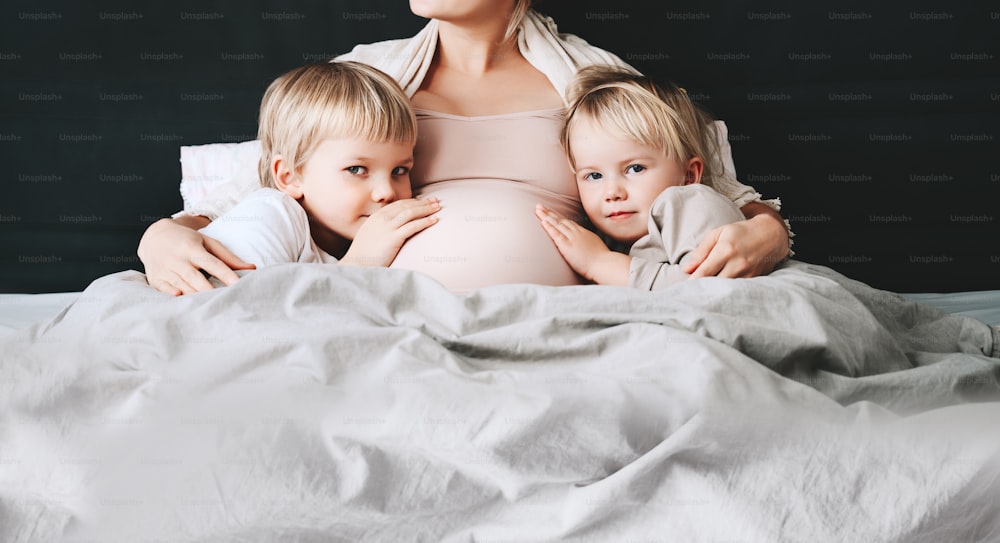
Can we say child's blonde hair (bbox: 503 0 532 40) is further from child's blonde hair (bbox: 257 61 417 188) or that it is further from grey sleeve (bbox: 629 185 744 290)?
grey sleeve (bbox: 629 185 744 290)

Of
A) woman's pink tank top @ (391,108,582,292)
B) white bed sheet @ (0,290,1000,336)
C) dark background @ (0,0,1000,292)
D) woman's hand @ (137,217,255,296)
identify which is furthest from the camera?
dark background @ (0,0,1000,292)

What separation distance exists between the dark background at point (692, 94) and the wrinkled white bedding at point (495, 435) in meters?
1.09

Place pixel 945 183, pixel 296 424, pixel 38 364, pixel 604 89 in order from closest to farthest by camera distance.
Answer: pixel 296 424 → pixel 38 364 → pixel 604 89 → pixel 945 183

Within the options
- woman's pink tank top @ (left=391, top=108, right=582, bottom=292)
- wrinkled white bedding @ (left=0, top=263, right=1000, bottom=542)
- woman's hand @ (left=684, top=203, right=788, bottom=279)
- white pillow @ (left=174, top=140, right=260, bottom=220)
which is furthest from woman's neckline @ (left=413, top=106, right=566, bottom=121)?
wrinkled white bedding @ (left=0, top=263, right=1000, bottom=542)

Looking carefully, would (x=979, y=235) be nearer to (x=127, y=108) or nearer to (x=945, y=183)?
(x=945, y=183)

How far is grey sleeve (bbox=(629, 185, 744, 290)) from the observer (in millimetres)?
1326

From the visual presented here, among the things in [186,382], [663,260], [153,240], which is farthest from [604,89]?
[186,382]

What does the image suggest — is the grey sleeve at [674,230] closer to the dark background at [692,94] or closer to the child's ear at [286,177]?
the child's ear at [286,177]

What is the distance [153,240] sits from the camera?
4.48 feet

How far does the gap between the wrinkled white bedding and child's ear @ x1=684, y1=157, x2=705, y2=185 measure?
1.76 feet

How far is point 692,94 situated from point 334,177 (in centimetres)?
103

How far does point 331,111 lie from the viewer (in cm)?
148

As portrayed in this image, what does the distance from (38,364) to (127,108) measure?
4.01 feet

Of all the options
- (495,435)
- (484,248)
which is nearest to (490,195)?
(484,248)
